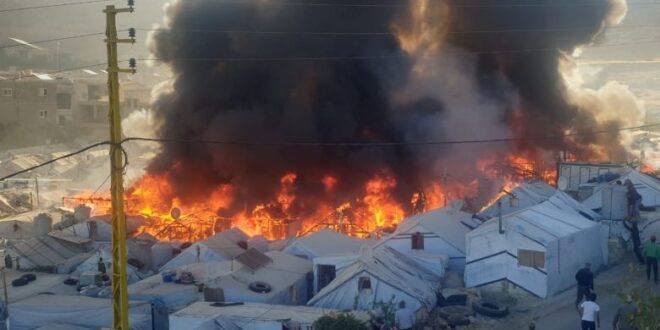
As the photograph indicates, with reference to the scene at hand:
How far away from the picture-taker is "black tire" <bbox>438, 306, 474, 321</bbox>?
56.7 feet

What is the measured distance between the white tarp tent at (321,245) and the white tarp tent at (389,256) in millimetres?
1936

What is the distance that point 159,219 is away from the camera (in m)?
30.7

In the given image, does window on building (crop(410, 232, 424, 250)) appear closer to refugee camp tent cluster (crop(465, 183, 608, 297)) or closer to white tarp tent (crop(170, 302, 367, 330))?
refugee camp tent cluster (crop(465, 183, 608, 297))

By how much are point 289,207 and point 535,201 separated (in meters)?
11.8

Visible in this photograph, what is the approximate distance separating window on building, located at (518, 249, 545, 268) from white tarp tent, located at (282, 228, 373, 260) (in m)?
5.62

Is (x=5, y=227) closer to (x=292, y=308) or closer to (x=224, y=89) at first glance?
(x=224, y=89)

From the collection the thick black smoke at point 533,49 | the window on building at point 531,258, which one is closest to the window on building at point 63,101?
the thick black smoke at point 533,49

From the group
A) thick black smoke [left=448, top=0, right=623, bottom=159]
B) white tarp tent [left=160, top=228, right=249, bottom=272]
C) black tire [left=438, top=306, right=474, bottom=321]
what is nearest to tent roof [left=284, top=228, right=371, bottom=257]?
white tarp tent [left=160, top=228, right=249, bottom=272]

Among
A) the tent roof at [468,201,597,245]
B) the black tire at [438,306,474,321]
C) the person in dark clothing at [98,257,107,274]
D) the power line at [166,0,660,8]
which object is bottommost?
the black tire at [438,306,474,321]

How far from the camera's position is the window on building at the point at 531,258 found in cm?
1777

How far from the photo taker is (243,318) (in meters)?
16.0

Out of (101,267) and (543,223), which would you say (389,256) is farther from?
(101,267)

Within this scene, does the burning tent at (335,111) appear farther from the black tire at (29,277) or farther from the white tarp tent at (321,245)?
the black tire at (29,277)

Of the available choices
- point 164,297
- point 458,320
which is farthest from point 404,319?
point 164,297
